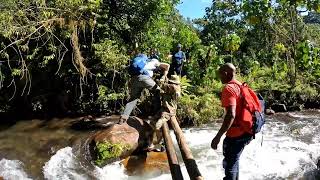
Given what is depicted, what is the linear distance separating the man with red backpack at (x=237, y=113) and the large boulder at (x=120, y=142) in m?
3.88

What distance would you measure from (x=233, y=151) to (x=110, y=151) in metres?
4.75

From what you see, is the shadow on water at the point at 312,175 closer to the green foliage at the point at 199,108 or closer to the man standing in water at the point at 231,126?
the man standing in water at the point at 231,126

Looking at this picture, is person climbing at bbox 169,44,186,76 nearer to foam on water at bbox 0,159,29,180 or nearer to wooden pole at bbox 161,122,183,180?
foam on water at bbox 0,159,29,180

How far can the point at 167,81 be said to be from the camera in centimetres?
782

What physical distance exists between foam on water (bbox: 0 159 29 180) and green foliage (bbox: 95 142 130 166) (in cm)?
161

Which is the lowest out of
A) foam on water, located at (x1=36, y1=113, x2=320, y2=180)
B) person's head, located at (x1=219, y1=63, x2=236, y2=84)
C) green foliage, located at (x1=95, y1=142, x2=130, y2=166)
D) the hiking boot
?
foam on water, located at (x1=36, y1=113, x2=320, y2=180)

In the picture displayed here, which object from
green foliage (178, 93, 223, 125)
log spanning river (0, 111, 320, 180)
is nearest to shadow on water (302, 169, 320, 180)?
log spanning river (0, 111, 320, 180)

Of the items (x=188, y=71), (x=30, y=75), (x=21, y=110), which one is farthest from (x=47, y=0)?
(x=188, y=71)

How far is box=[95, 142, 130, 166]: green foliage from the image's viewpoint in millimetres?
9664

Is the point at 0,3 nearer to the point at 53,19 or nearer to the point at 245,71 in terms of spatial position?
the point at 53,19

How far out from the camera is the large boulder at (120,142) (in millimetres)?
9141

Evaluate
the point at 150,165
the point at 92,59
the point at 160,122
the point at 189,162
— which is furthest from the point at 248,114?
the point at 92,59

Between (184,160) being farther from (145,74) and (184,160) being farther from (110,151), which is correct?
(110,151)

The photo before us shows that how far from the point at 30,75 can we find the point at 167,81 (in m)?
8.01
